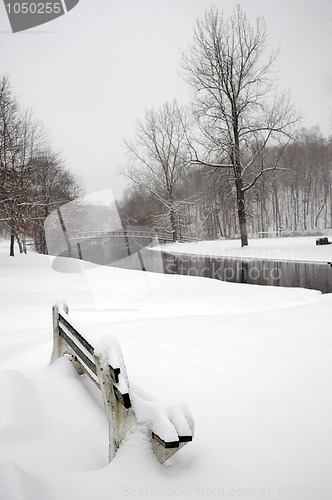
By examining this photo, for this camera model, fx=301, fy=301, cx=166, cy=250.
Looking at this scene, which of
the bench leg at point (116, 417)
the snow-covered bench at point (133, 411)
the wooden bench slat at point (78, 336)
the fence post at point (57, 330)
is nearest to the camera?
the snow-covered bench at point (133, 411)

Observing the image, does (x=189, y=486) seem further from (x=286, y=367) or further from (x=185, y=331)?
(x=185, y=331)

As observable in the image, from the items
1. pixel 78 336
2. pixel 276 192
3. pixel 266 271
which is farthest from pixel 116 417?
pixel 276 192

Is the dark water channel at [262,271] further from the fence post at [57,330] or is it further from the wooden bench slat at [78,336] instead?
the wooden bench slat at [78,336]

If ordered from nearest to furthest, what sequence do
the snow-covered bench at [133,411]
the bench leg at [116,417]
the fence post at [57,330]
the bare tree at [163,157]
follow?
the snow-covered bench at [133,411]
the bench leg at [116,417]
the fence post at [57,330]
the bare tree at [163,157]

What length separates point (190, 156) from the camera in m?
23.4

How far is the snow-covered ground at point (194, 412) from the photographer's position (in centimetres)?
→ 202

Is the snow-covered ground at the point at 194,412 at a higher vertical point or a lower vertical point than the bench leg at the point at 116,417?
lower

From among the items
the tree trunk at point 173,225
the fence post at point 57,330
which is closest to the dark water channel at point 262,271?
the fence post at point 57,330

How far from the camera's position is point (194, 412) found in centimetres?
294

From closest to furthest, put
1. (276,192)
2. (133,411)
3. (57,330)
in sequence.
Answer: (133,411) < (57,330) < (276,192)

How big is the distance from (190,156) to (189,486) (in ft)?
76.1

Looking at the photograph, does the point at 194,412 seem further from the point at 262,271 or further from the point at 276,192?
the point at 276,192

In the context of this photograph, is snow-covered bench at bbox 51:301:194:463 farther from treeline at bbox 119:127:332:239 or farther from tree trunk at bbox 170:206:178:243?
treeline at bbox 119:127:332:239

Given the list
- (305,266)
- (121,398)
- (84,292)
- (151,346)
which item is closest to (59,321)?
(151,346)
